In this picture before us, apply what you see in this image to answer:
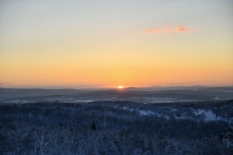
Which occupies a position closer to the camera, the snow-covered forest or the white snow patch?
the snow-covered forest

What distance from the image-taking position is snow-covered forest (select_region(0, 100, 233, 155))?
1150cm

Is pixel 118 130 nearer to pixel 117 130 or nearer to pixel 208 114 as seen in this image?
pixel 117 130

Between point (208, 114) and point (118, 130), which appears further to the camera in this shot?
point (208, 114)

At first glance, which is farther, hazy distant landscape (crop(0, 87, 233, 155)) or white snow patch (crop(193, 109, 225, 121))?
white snow patch (crop(193, 109, 225, 121))

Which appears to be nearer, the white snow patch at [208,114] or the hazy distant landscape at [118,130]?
the hazy distant landscape at [118,130]

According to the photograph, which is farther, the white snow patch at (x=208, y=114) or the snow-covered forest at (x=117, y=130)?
the white snow patch at (x=208, y=114)

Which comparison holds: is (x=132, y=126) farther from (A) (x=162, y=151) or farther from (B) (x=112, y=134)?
(A) (x=162, y=151)

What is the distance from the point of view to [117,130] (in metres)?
17.3

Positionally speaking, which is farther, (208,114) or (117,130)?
(208,114)

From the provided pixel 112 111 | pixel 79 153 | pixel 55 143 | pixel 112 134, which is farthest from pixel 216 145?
pixel 112 111

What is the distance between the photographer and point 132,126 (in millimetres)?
21656

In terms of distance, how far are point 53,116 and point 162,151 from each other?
531 inches

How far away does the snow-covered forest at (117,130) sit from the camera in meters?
11.5

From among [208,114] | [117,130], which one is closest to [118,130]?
[117,130]
